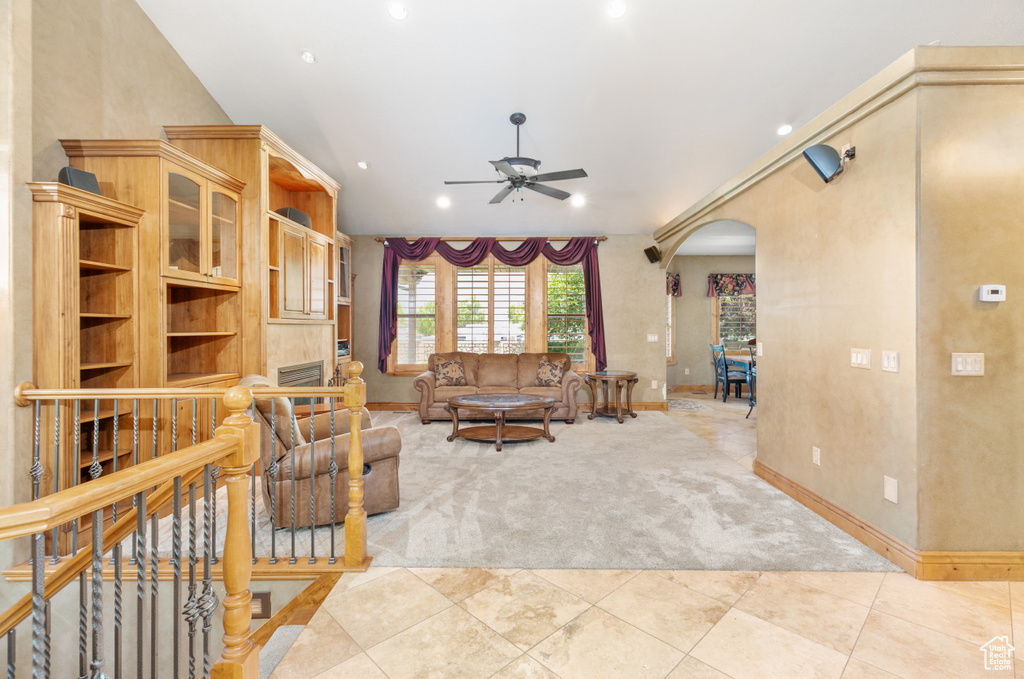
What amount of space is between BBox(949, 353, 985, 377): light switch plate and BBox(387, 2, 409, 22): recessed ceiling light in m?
4.18

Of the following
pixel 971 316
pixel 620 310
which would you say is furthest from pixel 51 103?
pixel 620 310

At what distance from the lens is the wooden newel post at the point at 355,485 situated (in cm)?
225

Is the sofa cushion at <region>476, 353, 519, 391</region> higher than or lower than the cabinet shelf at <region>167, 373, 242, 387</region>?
lower

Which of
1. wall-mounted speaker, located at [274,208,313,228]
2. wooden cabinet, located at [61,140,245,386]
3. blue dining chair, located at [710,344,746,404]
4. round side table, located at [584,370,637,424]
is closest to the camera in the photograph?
wooden cabinet, located at [61,140,245,386]

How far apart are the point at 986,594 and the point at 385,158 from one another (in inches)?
232

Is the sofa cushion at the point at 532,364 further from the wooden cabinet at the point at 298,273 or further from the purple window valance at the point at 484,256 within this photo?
the wooden cabinet at the point at 298,273

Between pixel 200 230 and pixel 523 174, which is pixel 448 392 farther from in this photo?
pixel 200 230

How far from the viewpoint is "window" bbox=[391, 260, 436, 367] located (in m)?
6.73

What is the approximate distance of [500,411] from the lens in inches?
177

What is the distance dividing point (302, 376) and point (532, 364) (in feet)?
10.1

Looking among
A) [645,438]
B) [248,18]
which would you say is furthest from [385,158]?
[645,438]

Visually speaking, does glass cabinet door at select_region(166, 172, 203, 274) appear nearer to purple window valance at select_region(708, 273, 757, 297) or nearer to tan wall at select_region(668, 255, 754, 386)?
tan wall at select_region(668, 255, 754, 386)

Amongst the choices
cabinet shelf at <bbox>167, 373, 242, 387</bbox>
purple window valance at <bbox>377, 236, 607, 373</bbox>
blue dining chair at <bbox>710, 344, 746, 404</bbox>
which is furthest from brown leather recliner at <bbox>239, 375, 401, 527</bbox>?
blue dining chair at <bbox>710, 344, 746, 404</bbox>

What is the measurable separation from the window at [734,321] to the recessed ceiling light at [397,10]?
7.22m
